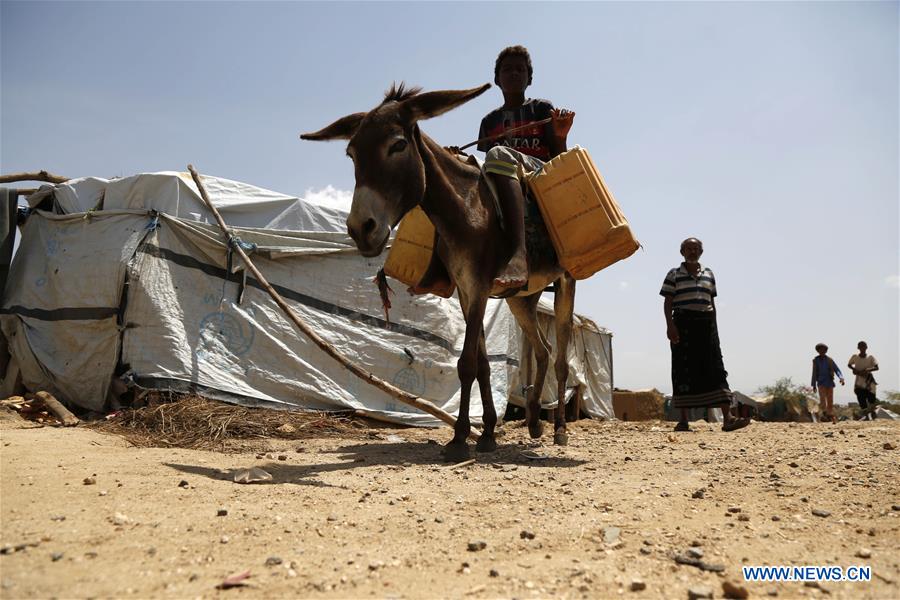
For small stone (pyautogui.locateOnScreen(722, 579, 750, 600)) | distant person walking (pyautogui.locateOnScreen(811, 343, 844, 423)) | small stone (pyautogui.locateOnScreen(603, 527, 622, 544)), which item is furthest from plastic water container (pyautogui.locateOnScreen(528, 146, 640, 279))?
distant person walking (pyautogui.locateOnScreen(811, 343, 844, 423))

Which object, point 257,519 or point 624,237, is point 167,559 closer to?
point 257,519

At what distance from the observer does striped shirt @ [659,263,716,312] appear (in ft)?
21.7

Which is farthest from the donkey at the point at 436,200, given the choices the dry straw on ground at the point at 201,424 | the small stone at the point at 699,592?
the small stone at the point at 699,592

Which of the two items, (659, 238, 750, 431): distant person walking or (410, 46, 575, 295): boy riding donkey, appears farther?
(659, 238, 750, 431): distant person walking

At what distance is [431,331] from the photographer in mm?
7258

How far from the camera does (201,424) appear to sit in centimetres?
446

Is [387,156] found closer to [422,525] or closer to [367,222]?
[367,222]

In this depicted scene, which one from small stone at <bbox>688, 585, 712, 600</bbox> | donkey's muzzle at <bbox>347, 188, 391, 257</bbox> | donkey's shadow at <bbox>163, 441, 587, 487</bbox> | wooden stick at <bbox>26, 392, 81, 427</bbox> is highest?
donkey's muzzle at <bbox>347, 188, 391, 257</bbox>

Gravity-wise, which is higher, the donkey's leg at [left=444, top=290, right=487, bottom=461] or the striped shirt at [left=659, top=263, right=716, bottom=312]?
the striped shirt at [left=659, top=263, right=716, bottom=312]

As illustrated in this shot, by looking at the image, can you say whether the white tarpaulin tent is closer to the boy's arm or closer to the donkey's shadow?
the donkey's shadow

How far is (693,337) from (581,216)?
3.35 m

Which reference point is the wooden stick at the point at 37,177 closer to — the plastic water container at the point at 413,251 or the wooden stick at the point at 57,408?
the wooden stick at the point at 57,408

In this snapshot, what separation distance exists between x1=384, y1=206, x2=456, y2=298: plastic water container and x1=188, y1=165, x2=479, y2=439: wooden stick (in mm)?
809

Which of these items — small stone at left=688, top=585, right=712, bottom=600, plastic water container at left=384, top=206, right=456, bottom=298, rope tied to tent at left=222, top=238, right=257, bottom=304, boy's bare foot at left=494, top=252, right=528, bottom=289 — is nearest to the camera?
small stone at left=688, top=585, right=712, bottom=600
